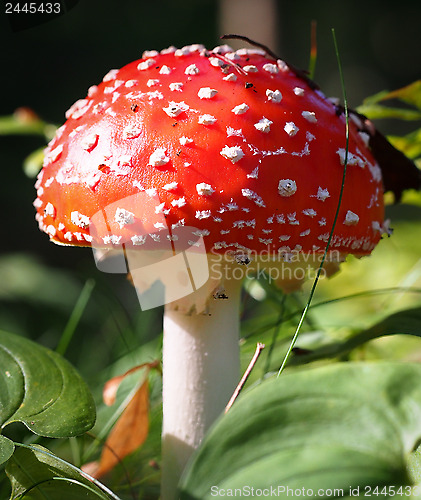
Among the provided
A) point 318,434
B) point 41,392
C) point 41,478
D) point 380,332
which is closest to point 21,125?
point 41,392

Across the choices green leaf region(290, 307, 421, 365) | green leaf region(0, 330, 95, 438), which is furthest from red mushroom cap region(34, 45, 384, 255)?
green leaf region(0, 330, 95, 438)

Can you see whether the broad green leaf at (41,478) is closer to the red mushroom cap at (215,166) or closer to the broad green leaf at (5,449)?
the broad green leaf at (5,449)

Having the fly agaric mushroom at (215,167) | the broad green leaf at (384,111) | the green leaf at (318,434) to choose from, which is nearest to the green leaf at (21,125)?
the fly agaric mushroom at (215,167)

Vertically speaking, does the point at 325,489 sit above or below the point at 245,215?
below

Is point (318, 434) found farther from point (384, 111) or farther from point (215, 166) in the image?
point (384, 111)

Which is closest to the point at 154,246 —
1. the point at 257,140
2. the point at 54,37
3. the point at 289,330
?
the point at 257,140

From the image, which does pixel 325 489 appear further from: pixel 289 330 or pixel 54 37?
pixel 54 37
